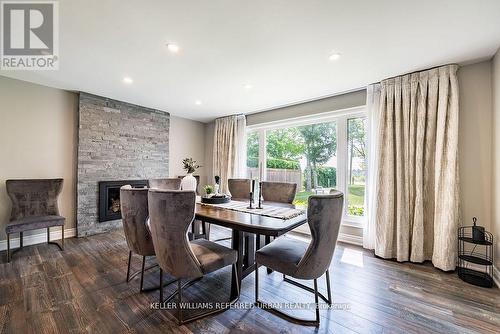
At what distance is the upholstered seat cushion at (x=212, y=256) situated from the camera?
5.50ft

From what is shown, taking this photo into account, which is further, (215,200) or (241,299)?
(215,200)

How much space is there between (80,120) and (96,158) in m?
0.69

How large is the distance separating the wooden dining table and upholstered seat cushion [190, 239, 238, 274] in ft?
A: 0.47

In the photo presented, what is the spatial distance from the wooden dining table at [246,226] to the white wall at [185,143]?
320 centimetres

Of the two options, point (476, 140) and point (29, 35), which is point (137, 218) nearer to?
point (29, 35)

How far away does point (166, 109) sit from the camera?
15.1ft

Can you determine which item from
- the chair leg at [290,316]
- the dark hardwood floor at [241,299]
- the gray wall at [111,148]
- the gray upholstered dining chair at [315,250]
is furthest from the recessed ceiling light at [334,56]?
the gray wall at [111,148]

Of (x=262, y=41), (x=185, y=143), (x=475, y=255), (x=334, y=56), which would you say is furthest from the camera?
(x=185, y=143)

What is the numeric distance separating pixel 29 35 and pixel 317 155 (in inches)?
159

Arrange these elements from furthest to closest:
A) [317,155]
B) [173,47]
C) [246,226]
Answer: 1. [317,155]
2. [173,47]
3. [246,226]

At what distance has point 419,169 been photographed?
8.62 feet

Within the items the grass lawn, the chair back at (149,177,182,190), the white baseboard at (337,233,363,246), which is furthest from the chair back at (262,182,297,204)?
the chair back at (149,177,182,190)

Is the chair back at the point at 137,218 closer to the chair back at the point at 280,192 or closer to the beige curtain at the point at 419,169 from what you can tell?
the chair back at the point at 280,192

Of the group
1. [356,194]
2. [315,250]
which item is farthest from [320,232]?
[356,194]
